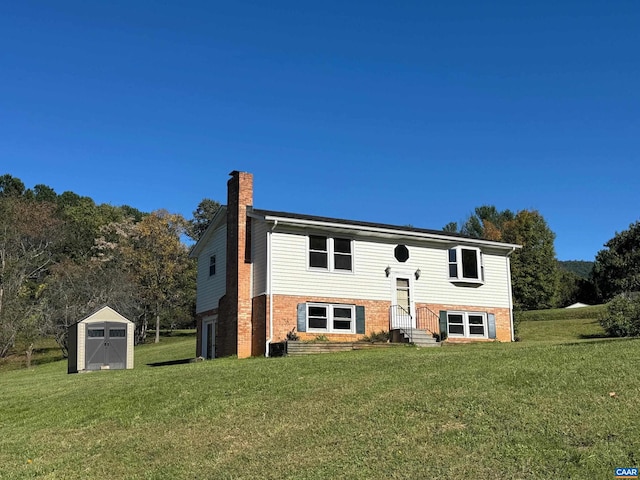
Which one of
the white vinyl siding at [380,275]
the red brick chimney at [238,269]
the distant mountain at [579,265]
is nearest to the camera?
the red brick chimney at [238,269]

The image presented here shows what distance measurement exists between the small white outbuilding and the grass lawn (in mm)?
10421

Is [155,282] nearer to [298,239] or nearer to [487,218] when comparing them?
[298,239]

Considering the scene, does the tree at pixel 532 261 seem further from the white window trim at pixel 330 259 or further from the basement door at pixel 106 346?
the basement door at pixel 106 346

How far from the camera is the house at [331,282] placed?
77.2 feet

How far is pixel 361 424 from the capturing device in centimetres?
898

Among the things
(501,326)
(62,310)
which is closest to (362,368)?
(501,326)

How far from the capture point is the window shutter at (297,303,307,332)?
23.5m

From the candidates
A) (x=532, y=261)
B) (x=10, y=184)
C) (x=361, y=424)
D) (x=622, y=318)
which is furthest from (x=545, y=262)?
(x=10, y=184)

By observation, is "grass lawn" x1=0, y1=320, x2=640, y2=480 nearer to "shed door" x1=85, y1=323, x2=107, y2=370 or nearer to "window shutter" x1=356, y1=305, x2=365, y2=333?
"window shutter" x1=356, y1=305, x2=365, y2=333

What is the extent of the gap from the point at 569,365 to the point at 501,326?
17.8 m

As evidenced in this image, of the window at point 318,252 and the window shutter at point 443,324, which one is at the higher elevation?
the window at point 318,252

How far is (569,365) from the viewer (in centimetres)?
1095

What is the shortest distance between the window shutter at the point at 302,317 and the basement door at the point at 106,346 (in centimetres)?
726

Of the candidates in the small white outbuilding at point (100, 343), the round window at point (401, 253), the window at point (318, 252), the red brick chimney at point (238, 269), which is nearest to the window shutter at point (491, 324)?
the round window at point (401, 253)
